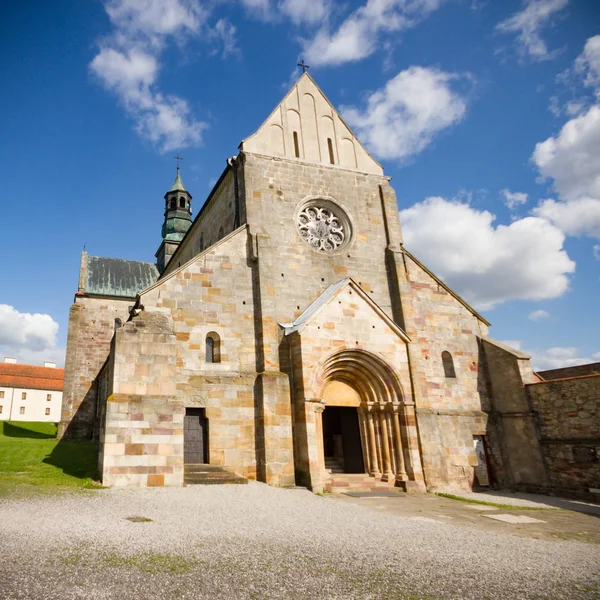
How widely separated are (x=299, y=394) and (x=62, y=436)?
19.4 meters

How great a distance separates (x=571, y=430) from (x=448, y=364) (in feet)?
16.6

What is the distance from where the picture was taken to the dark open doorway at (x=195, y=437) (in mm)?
14977

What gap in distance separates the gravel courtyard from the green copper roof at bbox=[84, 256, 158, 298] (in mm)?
28015

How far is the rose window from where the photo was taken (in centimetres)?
1989

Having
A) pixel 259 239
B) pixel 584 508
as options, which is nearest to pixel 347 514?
pixel 584 508

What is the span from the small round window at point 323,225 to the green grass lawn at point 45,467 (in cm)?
1189

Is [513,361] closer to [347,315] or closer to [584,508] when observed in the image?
[584,508]

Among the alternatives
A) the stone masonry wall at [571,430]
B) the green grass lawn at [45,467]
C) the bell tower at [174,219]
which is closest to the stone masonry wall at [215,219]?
the green grass lawn at [45,467]

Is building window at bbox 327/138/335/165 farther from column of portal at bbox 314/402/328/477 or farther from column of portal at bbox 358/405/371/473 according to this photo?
column of portal at bbox 314/402/328/477

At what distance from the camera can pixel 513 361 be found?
Result: 19.5 metres

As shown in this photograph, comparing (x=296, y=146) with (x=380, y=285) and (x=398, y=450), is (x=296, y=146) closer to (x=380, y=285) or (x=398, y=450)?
(x=380, y=285)

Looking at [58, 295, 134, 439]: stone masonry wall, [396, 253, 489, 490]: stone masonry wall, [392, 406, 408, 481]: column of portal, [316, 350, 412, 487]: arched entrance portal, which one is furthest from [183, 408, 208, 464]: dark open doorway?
[58, 295, 134, 439]: stone masonry wall

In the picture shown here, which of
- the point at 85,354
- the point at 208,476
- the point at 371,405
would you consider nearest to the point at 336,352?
the point at 371,405

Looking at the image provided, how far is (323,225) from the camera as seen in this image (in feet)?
67.1
